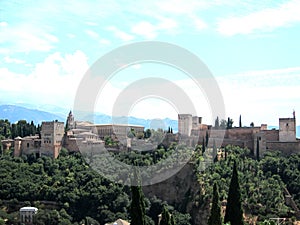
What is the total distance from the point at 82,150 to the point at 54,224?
34.1ft

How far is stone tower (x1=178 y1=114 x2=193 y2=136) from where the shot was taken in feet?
150

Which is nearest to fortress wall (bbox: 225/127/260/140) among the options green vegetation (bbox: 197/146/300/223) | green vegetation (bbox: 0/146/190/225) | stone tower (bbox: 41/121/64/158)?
green vegetation (bbox: 197/146/300/223)

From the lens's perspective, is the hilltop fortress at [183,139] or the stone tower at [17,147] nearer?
the hilltop fortress at [183,139]

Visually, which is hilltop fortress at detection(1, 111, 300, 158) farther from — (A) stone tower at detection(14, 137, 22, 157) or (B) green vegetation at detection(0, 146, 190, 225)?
(B) green vegetation at detection(0, 146, 190, 225)

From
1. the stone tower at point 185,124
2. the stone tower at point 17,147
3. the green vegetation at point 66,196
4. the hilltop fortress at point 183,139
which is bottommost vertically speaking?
the green vegetation at point 66,196

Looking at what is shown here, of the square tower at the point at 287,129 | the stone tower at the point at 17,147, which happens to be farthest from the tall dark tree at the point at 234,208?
the stone tower at the point at 17,147

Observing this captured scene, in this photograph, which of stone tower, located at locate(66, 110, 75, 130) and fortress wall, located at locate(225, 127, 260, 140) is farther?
stone tower, located at locate(66, 110, 75, 130)

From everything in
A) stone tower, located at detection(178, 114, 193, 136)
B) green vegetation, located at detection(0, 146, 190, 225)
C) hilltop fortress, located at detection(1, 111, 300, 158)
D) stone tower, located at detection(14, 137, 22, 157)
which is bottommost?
green vegetation, located at detection(0, 146, 190, 225)

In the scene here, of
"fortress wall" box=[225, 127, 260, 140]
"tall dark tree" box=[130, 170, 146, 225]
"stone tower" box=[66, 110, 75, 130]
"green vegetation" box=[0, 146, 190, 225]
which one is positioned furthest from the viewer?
"stone tower" box=[66, 110, 75, 130]

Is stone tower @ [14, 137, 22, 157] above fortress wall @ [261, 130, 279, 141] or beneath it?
beneath

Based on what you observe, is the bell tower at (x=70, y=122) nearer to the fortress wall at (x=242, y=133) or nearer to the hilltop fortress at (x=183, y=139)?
the hilltop fortress at (x=183, y=139)

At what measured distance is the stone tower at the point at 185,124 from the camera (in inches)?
1796

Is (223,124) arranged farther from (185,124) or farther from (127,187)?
(127,187)

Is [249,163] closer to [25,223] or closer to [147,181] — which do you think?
[147,181]
